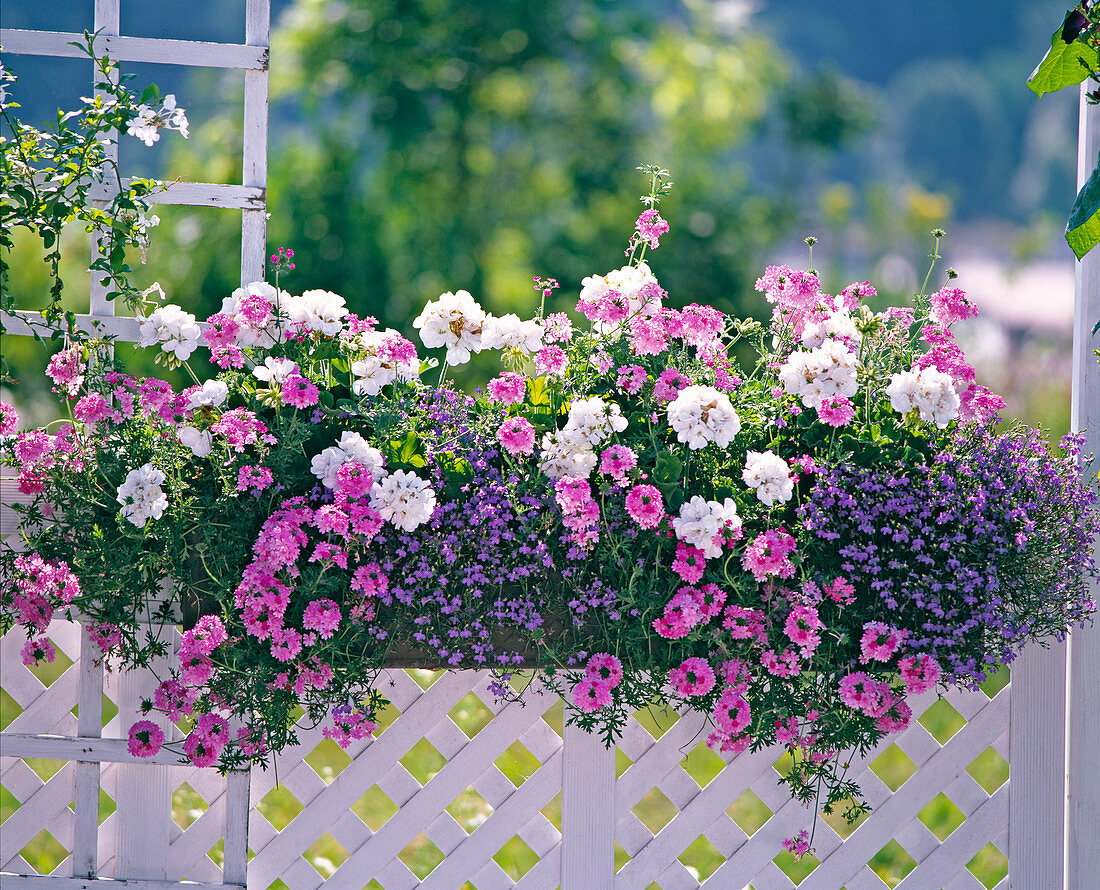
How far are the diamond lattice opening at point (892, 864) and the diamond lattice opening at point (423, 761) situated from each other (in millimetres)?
1512

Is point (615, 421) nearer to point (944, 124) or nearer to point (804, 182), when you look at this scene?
point (804, 182)

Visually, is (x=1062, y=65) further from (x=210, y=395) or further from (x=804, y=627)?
(x=210, y=395)

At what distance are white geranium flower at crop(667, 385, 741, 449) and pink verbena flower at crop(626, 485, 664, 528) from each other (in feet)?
0.36

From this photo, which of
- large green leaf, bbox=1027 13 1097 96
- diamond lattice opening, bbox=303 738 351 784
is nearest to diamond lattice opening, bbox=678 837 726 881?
diamond lattice opening, bbox=303 738 351 784

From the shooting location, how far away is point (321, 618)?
1.45 metres

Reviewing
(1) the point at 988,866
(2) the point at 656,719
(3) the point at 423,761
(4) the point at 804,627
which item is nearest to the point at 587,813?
(2) the point at 656,719

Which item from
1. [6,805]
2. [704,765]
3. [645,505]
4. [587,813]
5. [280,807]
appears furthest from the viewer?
[704,765]

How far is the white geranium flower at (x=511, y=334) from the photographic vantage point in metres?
1.61

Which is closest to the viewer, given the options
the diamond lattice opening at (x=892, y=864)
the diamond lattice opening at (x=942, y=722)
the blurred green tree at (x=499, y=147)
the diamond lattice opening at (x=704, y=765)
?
the diamond lattice opening at (x=892, y=864)

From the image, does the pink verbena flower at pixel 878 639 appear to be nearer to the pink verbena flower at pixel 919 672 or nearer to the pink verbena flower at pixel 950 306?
the pink verbena flower at pixel 919 672

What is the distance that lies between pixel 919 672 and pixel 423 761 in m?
2.50

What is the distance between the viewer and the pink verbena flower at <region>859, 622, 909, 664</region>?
1.46 metres

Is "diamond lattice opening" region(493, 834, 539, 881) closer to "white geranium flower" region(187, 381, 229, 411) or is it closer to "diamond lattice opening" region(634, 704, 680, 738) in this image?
"diamond lattice opening" region(634, 704, 680, 738)

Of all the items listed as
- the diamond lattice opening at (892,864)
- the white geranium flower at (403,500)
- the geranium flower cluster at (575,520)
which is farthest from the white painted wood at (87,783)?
the diamond lattice opening at (892,864)
